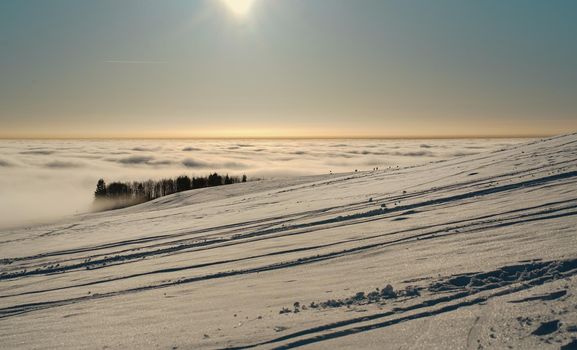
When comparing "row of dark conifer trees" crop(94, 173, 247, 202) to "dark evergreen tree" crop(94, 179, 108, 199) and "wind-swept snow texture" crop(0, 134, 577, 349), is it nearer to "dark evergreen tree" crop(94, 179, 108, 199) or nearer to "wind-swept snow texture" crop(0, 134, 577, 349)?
"dark evergreen tree" crop(94, 179, 108, 199)

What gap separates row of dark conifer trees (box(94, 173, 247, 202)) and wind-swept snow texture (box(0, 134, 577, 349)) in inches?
2937

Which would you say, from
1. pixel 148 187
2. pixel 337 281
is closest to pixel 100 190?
pixel 148 187

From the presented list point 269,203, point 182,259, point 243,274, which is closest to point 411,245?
point 243,274

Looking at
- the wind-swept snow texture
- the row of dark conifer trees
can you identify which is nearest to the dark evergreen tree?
the row of dark conifer trees

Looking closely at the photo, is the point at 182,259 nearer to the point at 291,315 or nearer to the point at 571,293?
the point at 291,315

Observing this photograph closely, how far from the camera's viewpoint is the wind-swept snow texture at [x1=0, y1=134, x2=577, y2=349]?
4.12 meters

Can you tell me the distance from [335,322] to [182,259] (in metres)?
5.20

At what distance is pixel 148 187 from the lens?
94.6m

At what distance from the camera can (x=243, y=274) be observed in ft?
22.7

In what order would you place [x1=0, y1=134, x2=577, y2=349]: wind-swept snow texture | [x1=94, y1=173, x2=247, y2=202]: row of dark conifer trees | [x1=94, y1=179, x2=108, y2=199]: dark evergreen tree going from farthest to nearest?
[x1=94, y1=179, x2=108, y2=199]: dark evergreen tree → [x1=94, y1=173, x2=247, y2=202]: row of dark conifer trees → [x1=0, y1=134, x2=577, y2=349]: wind-swept snow texture

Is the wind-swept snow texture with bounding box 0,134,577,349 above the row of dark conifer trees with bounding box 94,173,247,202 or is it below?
below

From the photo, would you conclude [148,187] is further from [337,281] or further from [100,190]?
[337,281]

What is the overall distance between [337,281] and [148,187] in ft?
310

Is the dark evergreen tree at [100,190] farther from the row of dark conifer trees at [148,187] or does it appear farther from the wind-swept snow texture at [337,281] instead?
the wind-swept snow texture at [337,281]
